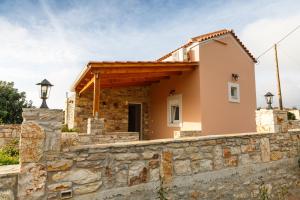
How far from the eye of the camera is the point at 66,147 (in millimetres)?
2631

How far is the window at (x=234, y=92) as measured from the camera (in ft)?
28.2

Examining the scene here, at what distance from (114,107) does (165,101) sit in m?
2.43

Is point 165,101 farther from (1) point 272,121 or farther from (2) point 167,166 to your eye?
(2) point 167,166

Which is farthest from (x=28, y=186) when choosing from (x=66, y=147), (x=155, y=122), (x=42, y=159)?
(x=155, y=122)

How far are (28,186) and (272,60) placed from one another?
13.7 metres

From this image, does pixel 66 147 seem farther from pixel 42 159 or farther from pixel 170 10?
pixel 170 10

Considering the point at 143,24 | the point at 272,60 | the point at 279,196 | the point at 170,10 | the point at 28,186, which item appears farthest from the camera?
the point at 272,60

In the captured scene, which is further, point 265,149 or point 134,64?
point 134,64

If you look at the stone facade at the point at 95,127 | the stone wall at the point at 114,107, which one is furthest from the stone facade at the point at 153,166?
the stone wall at the point at 114,107

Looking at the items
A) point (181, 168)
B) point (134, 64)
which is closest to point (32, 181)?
point (181, 168)

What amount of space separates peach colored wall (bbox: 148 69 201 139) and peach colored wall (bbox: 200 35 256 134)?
0.29 metres

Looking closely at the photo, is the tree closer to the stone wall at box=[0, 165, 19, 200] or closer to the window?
the stone wall at box=[0, 165, 19, 200]

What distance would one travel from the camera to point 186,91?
8398mm

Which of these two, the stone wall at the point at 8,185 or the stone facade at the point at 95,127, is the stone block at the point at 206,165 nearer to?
the stone wall at the point at 8,185
